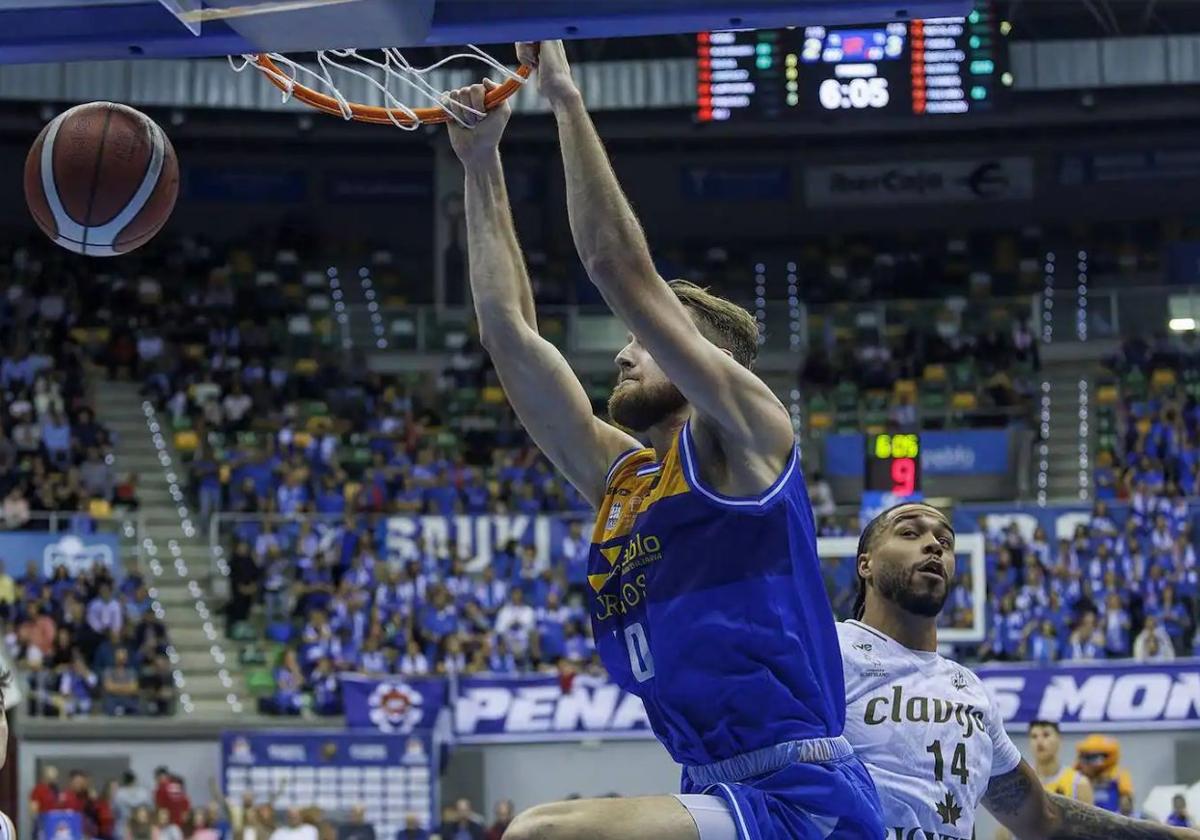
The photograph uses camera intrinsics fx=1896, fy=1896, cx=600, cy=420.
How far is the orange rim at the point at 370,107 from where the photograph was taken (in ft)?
17.4

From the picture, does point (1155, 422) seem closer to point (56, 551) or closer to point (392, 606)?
point (392, 606)

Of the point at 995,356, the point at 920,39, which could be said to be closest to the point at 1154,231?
the point at 995,356

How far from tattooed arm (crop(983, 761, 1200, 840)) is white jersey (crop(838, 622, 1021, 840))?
81 mm

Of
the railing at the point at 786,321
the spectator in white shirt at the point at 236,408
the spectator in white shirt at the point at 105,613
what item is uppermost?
the railing at the point at 786,321

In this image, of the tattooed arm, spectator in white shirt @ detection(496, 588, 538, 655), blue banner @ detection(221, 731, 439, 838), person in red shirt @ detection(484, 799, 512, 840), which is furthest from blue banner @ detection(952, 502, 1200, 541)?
the tattooed arm

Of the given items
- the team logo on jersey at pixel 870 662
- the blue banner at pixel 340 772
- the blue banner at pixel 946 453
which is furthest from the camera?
the blue banner at pixel 946 453

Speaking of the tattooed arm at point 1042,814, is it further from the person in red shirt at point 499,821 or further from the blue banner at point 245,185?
the blue banner at point 245,185

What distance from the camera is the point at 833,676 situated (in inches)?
177

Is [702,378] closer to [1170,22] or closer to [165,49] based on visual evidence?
[165,49]

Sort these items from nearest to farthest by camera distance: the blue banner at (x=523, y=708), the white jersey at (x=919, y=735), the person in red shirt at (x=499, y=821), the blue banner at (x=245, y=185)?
the white jersey at (x=919, y=735) < the person in red shirt at (x=499, y=821) < the blue banner at (x=523, y=708) < the blue banner at (x=245, y=185)

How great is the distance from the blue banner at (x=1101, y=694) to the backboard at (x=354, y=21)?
46.7ft

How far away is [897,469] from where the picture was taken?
19516mm

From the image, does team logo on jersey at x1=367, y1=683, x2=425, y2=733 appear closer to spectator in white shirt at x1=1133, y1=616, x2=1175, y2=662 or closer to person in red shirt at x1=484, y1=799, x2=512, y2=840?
person in red shirt at x1=484, y1=799, x2=512, y2=840

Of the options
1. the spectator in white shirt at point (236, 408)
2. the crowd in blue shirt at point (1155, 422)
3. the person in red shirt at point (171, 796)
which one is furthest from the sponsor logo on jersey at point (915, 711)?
the spectator in white shirt at point (236, 408)
